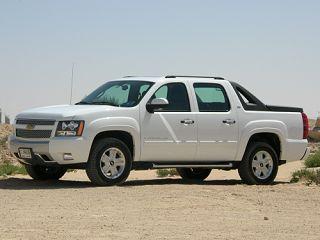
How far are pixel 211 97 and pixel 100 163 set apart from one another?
2.76 m

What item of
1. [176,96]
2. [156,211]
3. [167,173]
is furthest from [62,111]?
[167,173]

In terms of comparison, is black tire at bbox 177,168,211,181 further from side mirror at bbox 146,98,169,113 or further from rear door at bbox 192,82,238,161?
side mirror at bbox 146,98,169,113

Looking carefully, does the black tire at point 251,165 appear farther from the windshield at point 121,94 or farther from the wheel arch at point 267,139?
the windshield at point 121,94

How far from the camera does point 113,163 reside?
14.3 m

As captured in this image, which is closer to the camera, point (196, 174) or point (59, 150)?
point (59, 150)

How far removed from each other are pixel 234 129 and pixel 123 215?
213 inches

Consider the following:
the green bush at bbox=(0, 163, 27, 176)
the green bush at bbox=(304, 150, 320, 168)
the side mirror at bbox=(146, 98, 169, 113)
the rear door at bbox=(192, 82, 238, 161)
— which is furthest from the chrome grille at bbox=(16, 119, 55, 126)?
the green bush at bbox=(304, 150, 320, 168)

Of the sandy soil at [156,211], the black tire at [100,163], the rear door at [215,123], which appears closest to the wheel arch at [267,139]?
the rear door at [215,123]

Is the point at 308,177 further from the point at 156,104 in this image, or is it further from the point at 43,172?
the point at 43,172

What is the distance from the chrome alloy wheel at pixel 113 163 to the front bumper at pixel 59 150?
39 centimetres

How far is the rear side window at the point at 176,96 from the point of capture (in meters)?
15.1

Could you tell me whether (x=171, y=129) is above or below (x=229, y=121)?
below

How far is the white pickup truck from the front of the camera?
45.9ft

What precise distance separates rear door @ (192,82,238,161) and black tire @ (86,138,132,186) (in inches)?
61.6
